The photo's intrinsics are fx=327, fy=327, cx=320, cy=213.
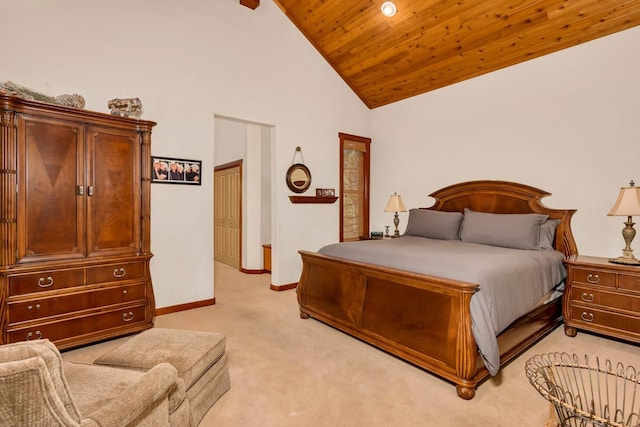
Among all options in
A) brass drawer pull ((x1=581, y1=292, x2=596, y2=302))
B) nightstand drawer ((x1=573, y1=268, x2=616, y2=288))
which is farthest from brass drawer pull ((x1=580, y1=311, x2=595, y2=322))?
nightstand drawer ((x1=573, y1=268, x2=616, y2=288))

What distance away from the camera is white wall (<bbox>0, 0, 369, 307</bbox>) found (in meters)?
2.94

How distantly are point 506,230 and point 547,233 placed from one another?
443 mm

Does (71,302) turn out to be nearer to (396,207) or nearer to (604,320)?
(396,207)

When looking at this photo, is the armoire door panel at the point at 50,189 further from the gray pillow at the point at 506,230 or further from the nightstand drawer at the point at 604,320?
the nightstand drawer at the point at 604,320

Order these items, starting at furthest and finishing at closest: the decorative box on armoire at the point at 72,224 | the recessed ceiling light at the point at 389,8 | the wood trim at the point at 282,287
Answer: the wood trim at the point at 282,287 → the recessed ceiling light at the point at 389,8 → the decorative box on armoire at the point at 72,224

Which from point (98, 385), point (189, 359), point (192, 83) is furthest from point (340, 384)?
point (192, 83)

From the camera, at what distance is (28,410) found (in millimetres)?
757

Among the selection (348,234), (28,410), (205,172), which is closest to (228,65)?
(205,172)

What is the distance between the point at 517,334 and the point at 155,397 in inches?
96.1

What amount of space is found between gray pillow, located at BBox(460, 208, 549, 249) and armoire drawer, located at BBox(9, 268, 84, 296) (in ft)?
12.3

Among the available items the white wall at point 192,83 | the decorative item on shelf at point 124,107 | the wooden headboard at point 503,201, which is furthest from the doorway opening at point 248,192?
the wooden headboard at point 503,201

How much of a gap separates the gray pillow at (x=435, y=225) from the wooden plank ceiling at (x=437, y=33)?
1.87 meters

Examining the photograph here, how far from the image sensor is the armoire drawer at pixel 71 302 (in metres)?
2.39

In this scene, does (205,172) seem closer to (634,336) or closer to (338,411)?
(338,411)
